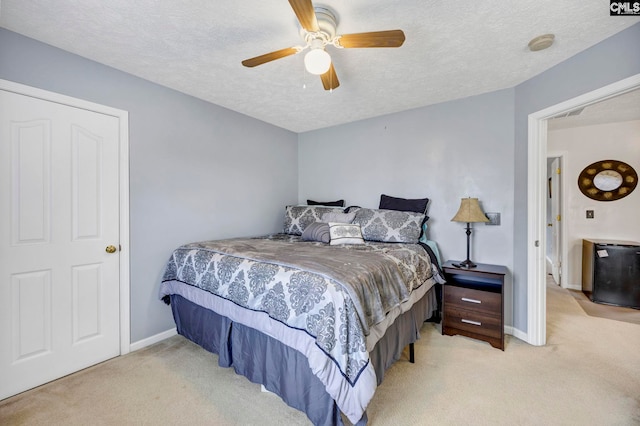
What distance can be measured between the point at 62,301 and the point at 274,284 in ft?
5.61

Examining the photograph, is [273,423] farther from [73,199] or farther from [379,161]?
[379,161]

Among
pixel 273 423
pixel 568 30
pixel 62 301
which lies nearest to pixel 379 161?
pixel 568 30

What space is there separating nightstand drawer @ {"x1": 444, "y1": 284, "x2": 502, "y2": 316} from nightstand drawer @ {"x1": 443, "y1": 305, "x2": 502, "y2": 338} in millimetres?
39

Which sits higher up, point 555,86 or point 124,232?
point 555,86

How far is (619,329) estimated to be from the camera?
105 inches

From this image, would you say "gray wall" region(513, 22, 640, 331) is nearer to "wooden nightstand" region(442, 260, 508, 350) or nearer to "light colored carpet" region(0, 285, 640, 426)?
"wooden nightstand" region(442, 260, 508, 350)

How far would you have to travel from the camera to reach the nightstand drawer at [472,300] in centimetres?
230

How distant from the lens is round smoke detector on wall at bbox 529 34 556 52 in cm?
180

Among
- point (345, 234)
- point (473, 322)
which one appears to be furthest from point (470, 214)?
point (345, 234)

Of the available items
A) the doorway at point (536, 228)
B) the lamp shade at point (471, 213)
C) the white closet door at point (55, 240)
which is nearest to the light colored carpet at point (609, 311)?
the doorway at point (536, 228)

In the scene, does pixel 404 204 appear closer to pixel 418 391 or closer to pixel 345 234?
pixel 345 234

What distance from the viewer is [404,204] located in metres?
3.12

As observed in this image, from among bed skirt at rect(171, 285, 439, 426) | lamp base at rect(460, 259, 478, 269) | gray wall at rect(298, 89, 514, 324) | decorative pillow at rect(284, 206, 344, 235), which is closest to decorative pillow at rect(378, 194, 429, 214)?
gray wall at rect(298, 89, 514, 324)

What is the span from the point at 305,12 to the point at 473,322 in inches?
107
